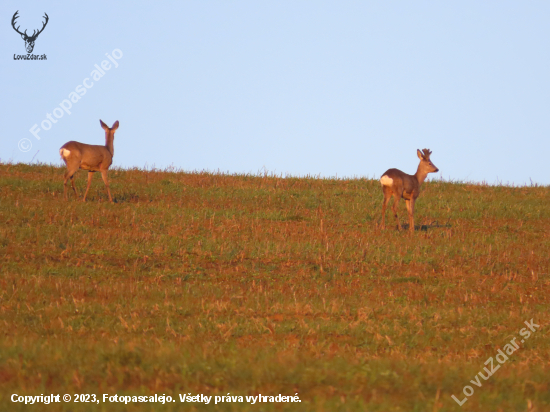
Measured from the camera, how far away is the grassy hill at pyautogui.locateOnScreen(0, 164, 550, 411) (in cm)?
568

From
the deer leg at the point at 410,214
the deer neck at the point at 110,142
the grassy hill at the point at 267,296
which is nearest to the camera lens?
the grassy hill at the point at 267,296

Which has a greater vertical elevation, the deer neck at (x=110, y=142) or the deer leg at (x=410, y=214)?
the deer neck at (x=110, y=142)

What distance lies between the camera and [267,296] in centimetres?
1044

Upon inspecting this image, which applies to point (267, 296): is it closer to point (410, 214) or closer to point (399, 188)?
point (399, 188)

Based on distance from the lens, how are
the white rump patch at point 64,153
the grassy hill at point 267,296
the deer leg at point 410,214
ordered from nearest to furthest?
the grassy hill at point 267,296 < the deer leg at point 410,214 < the white rump patch at point 64,153

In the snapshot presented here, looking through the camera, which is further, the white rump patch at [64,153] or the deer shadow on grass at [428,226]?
the white rump patch at [64,153]

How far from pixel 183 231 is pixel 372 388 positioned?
419 inches

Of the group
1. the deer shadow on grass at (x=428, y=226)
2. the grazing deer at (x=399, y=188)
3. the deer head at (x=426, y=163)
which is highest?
the deer head at (x=426, y=163)

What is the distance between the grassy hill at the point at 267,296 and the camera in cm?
568

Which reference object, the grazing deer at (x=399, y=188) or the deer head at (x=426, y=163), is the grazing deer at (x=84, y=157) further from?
the deer head at (x=426, y=163)

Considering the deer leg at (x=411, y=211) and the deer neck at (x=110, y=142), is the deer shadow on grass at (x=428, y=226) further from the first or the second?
the deer neck at (x=110, y=142)

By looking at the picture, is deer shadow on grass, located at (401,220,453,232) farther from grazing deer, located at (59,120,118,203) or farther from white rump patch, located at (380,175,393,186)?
grazing deer, located at (59,120,118,203)

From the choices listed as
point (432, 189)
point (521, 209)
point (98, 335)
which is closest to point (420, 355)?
point (98, 335)

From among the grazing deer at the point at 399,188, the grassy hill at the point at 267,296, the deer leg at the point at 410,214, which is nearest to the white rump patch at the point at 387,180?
the grazing deer at the point at 399,188
